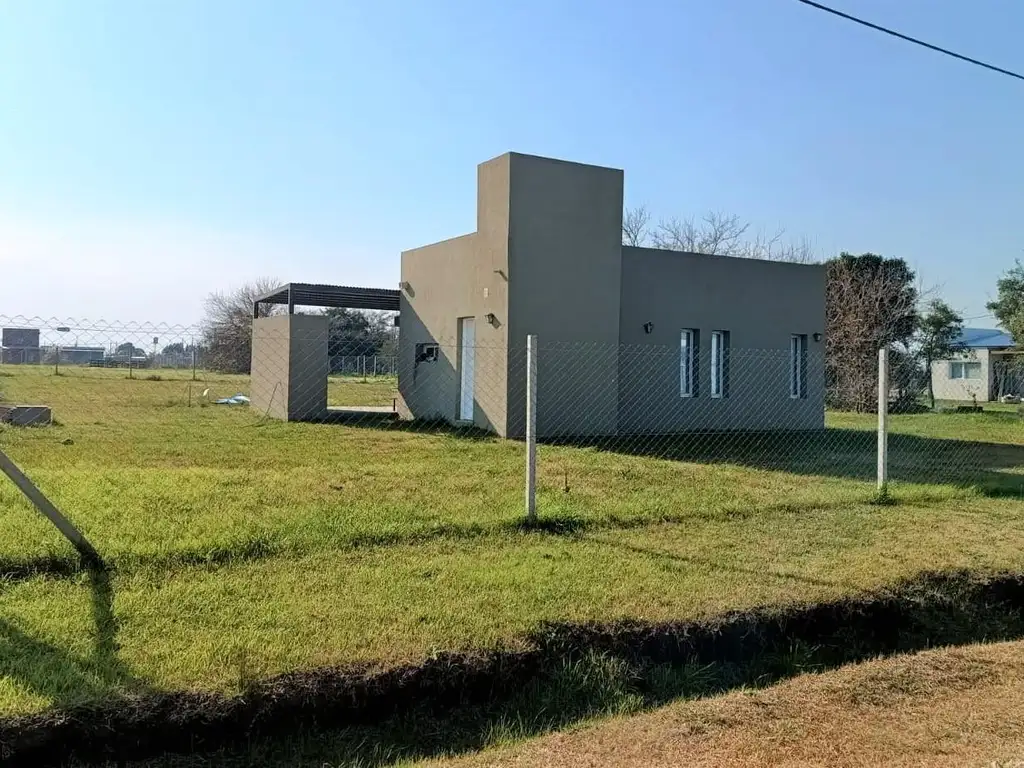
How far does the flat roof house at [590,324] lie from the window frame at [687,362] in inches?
1.0

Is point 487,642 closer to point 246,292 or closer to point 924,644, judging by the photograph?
point 924,644

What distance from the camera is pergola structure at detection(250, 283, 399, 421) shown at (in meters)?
15.6

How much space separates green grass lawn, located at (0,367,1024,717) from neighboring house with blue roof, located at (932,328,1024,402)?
28548mm

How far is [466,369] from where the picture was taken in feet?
48.7

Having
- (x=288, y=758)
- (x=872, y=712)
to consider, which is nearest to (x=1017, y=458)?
(x=872, y=712)

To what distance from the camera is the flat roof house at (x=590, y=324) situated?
13.2 meters

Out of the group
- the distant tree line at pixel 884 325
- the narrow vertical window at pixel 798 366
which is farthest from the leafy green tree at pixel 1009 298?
the narrow vertical window at pixel 798 366

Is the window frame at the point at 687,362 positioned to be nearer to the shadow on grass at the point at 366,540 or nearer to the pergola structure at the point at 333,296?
the pergola structure at the point at 333,296

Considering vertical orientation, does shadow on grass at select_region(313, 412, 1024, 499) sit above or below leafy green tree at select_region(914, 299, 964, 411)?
below

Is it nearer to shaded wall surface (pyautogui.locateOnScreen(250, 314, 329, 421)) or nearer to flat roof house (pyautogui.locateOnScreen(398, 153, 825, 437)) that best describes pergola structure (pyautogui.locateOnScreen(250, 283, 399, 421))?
shaded wall surface (pyautogui.locateOnScreen(250, 314, 329, 421))

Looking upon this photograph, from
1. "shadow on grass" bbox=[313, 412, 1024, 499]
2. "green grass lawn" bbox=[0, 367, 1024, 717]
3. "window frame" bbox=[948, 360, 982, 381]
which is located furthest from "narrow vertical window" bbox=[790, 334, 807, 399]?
"window frame" bbox=[948, 360, 982, 381]

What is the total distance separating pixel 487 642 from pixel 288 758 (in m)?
1.11

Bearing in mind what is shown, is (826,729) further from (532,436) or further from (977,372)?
(977,372)

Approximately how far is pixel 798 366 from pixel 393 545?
44.8ft
